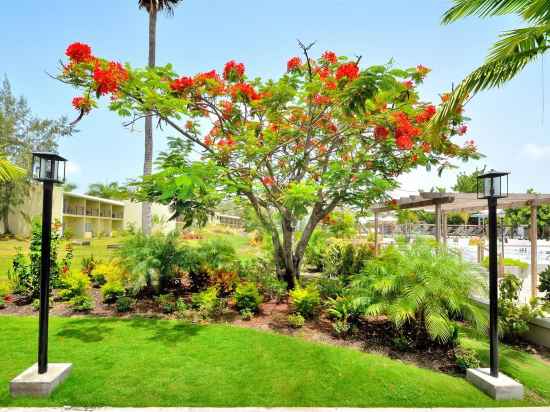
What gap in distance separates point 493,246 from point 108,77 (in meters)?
6.40

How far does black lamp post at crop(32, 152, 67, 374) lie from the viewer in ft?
13.8

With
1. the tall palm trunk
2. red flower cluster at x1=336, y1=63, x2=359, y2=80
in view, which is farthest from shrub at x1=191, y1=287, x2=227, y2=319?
the tall palm trunk

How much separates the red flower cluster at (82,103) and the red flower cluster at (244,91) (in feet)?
9.59

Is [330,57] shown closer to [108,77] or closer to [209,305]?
[108,77]

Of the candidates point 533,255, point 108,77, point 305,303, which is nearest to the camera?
point 108,77

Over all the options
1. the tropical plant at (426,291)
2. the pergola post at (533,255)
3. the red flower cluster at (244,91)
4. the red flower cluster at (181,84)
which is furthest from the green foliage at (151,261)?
the pergola post at (533,255)

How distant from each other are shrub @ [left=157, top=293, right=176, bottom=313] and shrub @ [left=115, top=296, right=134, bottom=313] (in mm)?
583

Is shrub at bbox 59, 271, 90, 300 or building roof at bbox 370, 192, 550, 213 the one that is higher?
building roof at bbox 370, 192, 550, 213

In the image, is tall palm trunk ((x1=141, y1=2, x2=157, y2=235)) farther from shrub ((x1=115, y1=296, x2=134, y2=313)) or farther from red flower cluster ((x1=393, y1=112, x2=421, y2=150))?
red flower cluster ((x1=393, y1=112, x2=421, y2=150))

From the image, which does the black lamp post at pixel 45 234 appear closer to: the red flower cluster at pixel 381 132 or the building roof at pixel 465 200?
the red flower cluster at pixel 381 132

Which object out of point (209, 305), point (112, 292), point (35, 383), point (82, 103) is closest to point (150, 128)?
point (82, 103)

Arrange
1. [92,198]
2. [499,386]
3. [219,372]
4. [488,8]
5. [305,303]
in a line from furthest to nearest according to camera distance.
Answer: [92,198]
[305,303]
[488,8]
[219,372]
[499,386]

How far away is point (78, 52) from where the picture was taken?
581 centimetres

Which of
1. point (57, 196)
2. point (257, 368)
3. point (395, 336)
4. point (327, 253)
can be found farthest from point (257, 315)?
point (57, 196)
